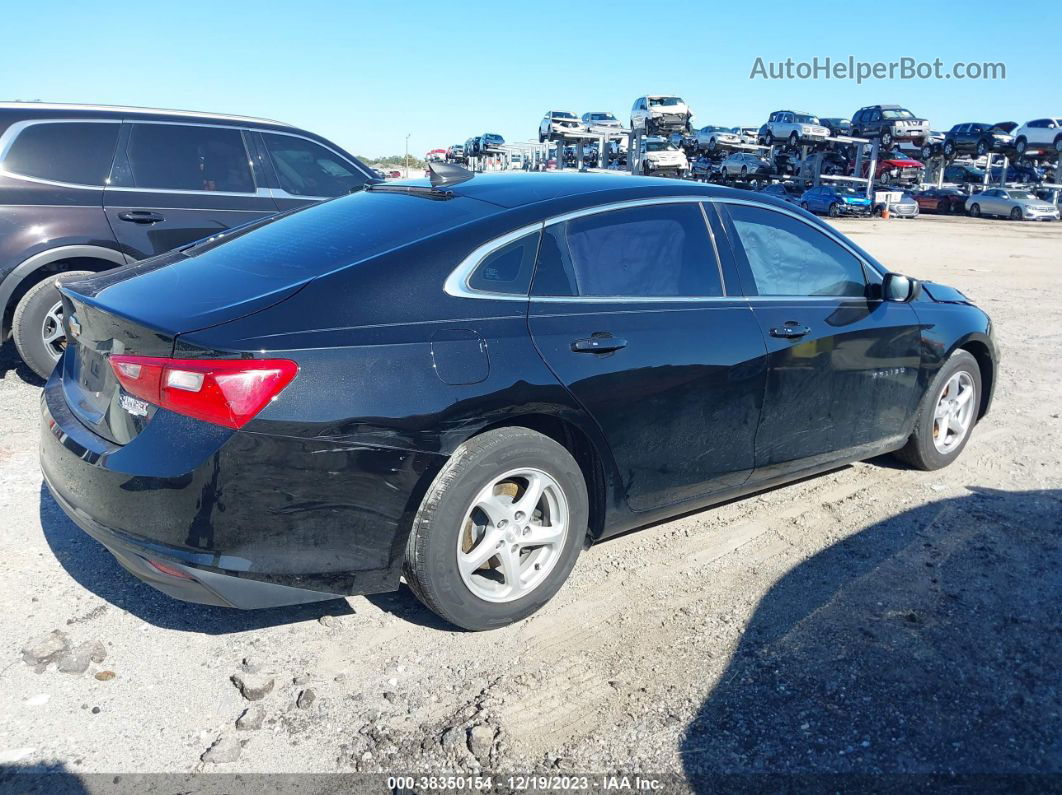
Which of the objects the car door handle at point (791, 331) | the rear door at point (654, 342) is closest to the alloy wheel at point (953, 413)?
the car door handle at point (791, 331)

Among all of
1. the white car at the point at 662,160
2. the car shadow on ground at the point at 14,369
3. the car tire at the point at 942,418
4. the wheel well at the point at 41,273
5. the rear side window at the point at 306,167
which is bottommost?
the car shadow on ground at the point at 14,369

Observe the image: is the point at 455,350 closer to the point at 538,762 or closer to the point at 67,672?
the point at 538,762

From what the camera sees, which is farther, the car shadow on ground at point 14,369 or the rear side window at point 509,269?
the car shadow on ground at point 14,369

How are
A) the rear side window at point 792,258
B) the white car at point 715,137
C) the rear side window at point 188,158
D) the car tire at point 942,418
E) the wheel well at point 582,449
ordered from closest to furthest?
the wheel well at point 582,449 → the rear side window at point 792,258 → the car tire at point 942,418 → the rear side window at point 188,158 → the white car at point 715,137

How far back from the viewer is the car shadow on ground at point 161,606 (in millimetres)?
3268

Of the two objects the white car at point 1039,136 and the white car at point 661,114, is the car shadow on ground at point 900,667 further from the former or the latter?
the white car at point 1039,136

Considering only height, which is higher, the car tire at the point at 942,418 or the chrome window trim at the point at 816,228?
the chrome window trim at the point at 816,228

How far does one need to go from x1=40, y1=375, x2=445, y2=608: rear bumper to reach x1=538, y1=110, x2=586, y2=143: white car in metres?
40.2

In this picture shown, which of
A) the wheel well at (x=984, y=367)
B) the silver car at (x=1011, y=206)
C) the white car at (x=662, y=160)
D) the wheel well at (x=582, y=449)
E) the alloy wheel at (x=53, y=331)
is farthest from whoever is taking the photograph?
the silver car at (x=1011, y=206)

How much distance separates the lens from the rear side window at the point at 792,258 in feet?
13.3

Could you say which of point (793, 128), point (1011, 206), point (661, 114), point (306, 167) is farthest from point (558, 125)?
point (306, 167)

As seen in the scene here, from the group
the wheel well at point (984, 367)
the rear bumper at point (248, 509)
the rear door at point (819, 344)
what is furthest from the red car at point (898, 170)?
the rear bumper at point (248, 509)

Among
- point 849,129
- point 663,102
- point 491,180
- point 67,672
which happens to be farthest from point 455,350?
point 849,129

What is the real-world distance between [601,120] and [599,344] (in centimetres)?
4533
